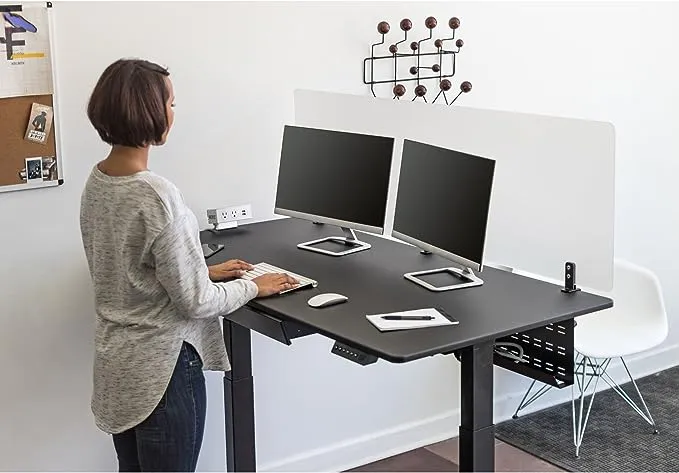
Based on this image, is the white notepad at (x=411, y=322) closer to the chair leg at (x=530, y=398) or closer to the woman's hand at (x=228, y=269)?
the woman's hand at (x=228, y=269)

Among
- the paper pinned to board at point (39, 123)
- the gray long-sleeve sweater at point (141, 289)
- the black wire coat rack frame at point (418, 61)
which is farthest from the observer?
the black wire coat rack frame at point (418, 61)

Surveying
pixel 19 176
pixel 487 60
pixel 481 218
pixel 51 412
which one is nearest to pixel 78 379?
pixel 51 412

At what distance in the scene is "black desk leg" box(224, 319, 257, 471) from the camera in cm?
310

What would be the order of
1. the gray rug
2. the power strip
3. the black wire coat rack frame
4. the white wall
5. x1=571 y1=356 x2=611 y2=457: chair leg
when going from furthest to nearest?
x1=571 y1=356 x2=611 y2=457: chair leg < the gray rug < the black wire coat rack frame < the power strip < the white wall

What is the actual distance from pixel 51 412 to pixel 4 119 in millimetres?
944

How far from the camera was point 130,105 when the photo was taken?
7.55ft

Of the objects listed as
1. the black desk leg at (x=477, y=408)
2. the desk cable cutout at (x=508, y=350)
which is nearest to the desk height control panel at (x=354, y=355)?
the black desk leg at (x=477, y=408)

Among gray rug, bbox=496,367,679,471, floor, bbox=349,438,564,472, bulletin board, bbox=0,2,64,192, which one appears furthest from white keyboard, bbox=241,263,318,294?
gray rug, bbox=496,367,679,471

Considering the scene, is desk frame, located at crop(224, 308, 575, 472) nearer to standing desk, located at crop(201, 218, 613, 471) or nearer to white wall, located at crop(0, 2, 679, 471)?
standing desk, located at crop(201, 218, 613, 471)

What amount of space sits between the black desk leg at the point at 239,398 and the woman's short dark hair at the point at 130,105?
91 centimetres

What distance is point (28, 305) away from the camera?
3143mm

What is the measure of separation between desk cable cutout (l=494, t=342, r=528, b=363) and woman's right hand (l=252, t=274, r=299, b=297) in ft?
2.19

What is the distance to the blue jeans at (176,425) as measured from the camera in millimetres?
2410

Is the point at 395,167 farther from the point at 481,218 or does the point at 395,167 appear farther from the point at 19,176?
the point at 19,176
